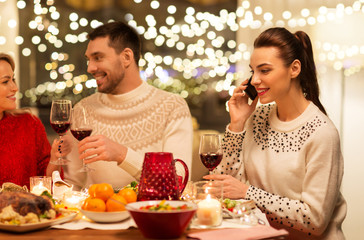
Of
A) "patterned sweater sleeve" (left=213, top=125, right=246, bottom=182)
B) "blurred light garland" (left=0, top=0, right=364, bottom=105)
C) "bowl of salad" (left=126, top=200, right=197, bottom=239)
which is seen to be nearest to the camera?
"bowl of salad" (left=126, top=200, right=197, bottom=239)

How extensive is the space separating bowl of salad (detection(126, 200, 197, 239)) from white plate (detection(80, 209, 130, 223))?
115mm

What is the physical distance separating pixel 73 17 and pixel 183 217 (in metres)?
4.82

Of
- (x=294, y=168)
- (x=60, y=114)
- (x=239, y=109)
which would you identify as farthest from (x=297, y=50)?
(x=60, y=114)

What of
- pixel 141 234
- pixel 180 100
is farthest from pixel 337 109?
pixel 141 234

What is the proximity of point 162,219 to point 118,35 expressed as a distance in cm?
164

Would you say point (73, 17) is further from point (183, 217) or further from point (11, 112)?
point (183, 217)

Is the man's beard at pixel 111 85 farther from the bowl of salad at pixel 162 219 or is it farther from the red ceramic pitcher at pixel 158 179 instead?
the bowl of salad at pixel 162 219

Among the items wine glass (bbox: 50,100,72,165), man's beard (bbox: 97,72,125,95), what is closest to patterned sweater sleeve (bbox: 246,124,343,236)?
wine glass (bbox: 50,100,72,165)

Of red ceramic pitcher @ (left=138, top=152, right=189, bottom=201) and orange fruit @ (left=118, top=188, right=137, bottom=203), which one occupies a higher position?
red ceramic pitcher @ (left=138, top=152, right=189, bottom=201)

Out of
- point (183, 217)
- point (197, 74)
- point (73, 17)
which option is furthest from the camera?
point (197, 74)

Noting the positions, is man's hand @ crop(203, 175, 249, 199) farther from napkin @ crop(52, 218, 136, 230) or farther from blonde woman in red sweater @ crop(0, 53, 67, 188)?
blonde woman in red sweater @ crop(0, 53, 67, 188)

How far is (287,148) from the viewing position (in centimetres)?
214

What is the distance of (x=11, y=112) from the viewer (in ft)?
8.66

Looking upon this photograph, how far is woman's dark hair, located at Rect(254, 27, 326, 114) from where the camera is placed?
2182 mm
